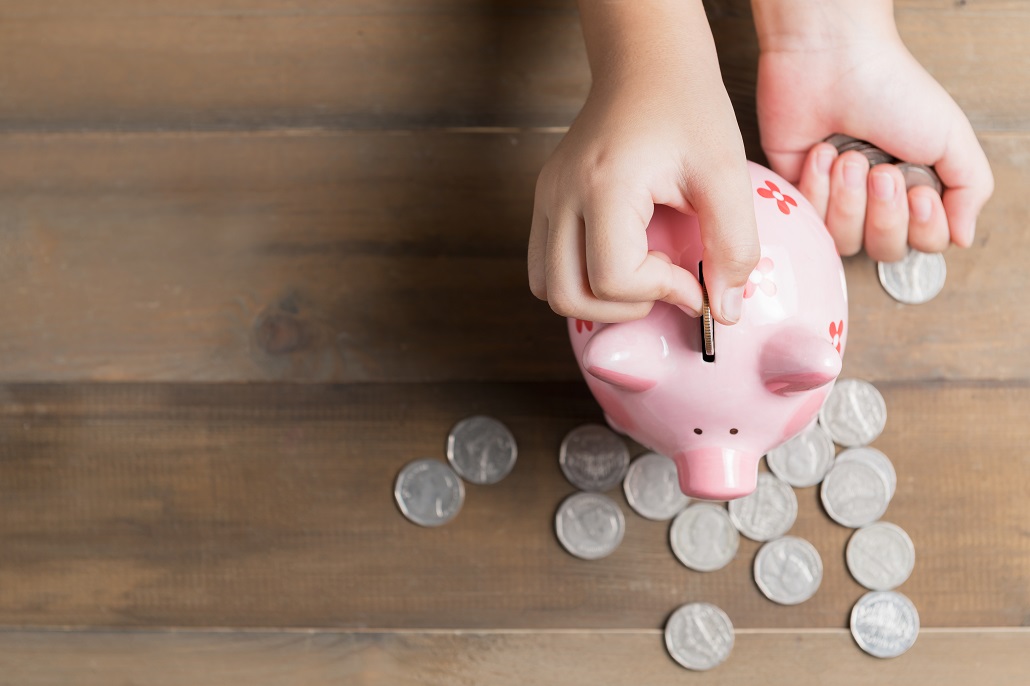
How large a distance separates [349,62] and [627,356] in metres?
0.39

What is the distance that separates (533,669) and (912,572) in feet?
0.91

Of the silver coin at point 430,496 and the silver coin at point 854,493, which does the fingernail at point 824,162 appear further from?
the silver coin at point 430,496

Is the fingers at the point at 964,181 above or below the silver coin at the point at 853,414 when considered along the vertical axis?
above

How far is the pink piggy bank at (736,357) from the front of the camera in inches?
18.7

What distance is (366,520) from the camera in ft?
2.22

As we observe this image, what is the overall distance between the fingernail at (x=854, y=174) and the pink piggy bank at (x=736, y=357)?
108 millimetres

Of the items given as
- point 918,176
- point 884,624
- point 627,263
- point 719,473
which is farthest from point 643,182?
point 884,624

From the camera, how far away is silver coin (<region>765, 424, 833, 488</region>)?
2.17 ft

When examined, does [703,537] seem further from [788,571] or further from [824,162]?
[824,162]

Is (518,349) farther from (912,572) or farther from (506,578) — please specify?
(912,572)

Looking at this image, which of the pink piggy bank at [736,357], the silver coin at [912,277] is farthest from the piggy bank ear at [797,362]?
the silver coin at [912,277]

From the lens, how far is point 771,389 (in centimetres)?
49

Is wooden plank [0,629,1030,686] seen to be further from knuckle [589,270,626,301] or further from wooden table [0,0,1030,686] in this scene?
knuckle [589,270,626,301]

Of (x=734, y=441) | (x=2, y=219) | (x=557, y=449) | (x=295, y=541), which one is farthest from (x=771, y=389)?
(x=2, y=219)
